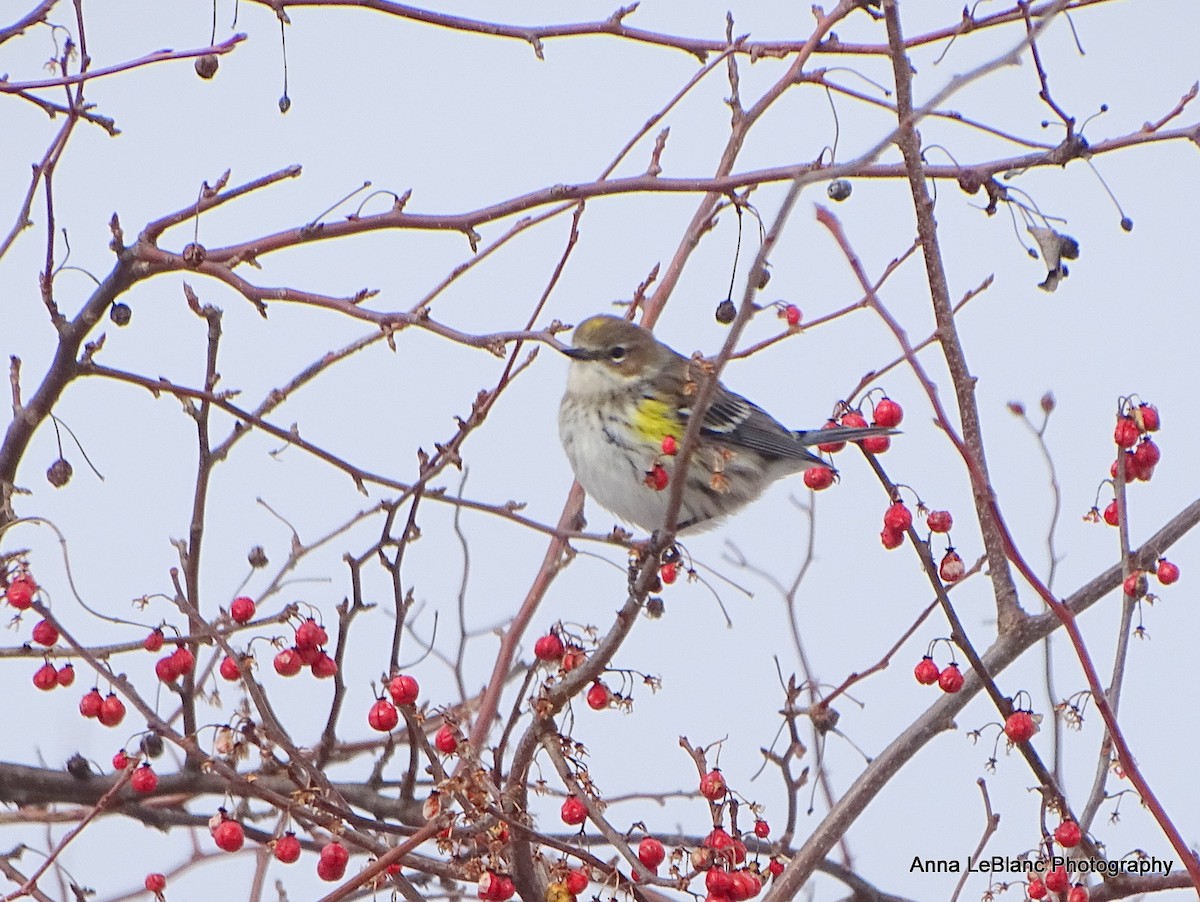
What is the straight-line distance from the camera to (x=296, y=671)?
1.85 metres

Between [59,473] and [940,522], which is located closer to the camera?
[940,522]

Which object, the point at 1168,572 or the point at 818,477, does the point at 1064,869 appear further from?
the point at 818,477

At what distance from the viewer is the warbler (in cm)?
314

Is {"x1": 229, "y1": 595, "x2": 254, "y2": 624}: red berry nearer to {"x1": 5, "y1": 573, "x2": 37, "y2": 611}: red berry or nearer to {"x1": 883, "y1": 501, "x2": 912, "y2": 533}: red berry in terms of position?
{"x1": 5, "y1": 573, "x2": 37, "y2": 611}: red berry

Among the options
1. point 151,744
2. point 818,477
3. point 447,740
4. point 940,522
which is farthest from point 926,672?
point 151,744

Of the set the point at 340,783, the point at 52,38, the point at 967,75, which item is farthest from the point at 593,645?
the point at 52,38

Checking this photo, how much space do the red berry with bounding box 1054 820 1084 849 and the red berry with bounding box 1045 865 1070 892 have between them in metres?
0.04

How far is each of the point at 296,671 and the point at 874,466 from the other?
2.84 ft

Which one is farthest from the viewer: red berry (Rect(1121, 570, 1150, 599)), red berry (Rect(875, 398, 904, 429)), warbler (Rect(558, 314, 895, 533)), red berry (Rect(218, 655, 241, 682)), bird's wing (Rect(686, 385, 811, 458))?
bird's wing (Rect(686, 385, 811, 458))

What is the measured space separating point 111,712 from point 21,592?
1.58 feet

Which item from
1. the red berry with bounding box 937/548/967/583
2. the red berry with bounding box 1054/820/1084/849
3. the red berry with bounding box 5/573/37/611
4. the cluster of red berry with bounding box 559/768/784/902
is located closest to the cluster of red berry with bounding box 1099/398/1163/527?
the red berry with bounding box 937/548/967/583

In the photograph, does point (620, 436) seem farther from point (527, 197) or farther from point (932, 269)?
point (932, 269)

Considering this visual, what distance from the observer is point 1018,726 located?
1.61 meters

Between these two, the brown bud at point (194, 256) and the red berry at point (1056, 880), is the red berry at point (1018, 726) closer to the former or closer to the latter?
the red berry at point (1056, 880)
